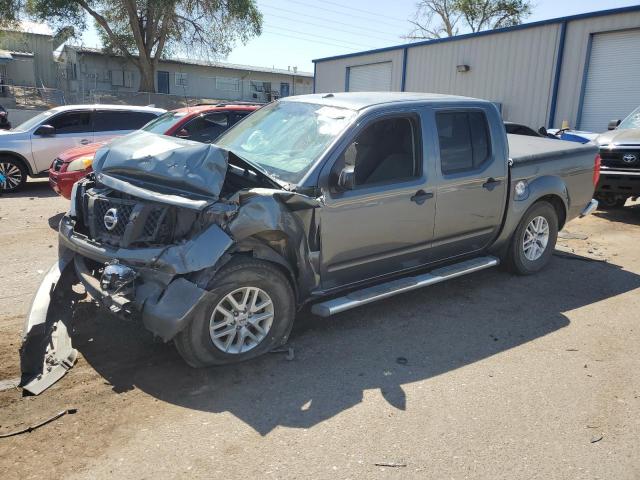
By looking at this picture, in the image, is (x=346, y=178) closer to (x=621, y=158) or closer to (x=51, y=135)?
(x=621, y=158)

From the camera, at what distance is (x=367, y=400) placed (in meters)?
3.50

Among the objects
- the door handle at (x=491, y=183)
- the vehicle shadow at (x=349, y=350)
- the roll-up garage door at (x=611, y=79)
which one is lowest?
the vehicle shadow at (x=349, y=350)

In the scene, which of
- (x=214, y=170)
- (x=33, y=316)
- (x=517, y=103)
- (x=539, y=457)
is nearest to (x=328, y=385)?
(x=539, y=457)

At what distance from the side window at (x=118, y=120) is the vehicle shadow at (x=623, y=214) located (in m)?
9.02

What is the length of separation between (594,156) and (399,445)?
16.0 feet

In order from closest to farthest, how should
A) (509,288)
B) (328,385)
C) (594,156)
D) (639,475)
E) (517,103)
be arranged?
1. (639,475)
2. (328,385)
3. (509,288)
4. (594,156)
5. (517,103)

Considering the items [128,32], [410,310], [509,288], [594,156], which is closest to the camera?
[410,310]

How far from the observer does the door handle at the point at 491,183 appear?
518 cm

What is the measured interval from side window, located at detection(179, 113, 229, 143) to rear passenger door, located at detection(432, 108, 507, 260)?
15.5ft

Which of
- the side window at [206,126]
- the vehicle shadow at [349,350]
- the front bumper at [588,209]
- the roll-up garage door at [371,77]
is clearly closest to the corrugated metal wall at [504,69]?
the roll-up garage door at [371,77]

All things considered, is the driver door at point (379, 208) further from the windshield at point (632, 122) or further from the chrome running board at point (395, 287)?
the windshield at point (632, 122)

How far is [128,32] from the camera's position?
37.2 meters

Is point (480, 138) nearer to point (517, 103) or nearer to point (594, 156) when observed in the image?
point (594, 156)

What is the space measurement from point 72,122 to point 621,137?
10341 mm
